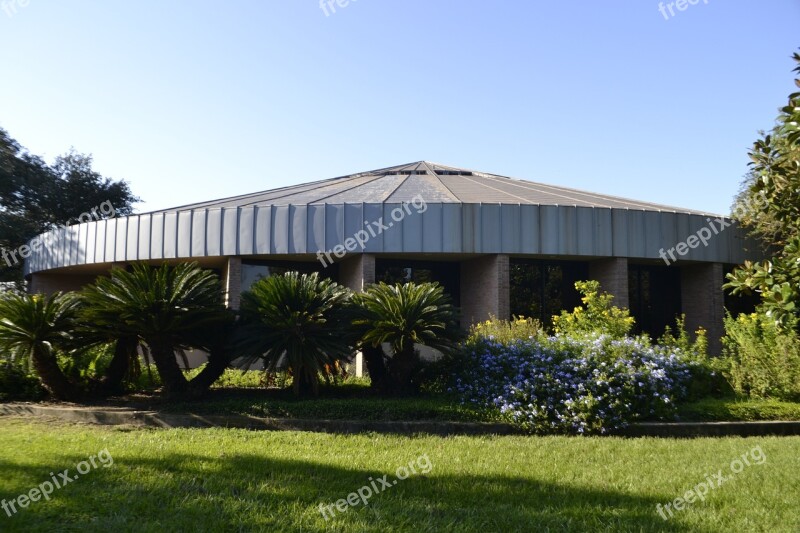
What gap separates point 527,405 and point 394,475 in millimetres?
4108

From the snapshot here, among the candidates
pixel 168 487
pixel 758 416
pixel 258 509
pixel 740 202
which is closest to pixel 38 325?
pixel 168 487

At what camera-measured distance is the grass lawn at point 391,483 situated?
5223 mm

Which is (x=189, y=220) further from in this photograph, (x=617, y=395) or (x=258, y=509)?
(x=258, y=509)

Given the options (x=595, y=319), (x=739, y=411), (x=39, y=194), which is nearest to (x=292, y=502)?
(x=739, y=411)

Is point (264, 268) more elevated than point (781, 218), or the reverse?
point (264, 268)

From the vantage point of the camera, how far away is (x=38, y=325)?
38.0 ft

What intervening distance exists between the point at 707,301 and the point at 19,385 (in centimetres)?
1991

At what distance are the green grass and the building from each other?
756 cm

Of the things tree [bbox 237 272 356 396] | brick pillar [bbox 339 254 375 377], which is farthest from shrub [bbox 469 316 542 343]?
brick pillar [bbox 339 254 375 377]

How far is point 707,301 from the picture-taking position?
2092 cm

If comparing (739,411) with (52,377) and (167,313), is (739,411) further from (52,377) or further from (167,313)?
(52,377)

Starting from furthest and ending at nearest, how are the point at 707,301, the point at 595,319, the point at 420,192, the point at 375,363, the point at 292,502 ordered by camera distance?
the point at 420,192 → the point at 707,301 → the point at 595,319 → the point at 375,363 → the point at 292,502

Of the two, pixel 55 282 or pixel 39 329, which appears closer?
pixel 39 329

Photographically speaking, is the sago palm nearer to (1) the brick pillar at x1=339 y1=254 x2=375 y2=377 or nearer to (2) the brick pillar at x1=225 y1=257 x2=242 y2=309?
(2) the brick pillar at x1=225 y1=257 x2=242 y2=309
